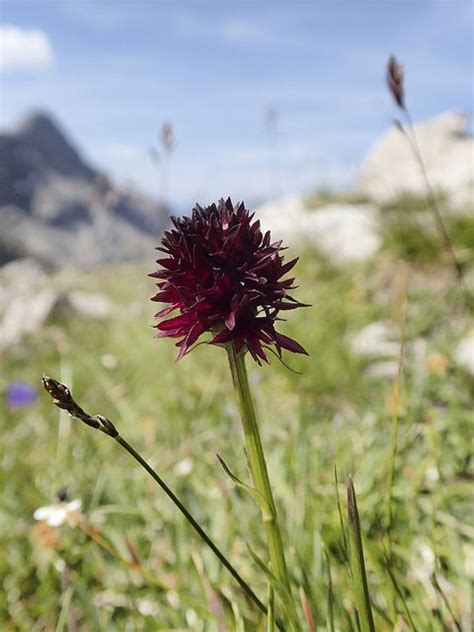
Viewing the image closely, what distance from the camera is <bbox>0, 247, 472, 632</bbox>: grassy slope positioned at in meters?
1.89

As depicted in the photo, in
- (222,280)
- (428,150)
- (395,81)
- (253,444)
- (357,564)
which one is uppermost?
(428,150)

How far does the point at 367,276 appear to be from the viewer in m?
7.27

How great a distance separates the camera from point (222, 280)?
983 millimetres

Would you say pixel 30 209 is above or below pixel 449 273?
above

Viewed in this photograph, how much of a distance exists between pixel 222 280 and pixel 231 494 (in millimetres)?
1398

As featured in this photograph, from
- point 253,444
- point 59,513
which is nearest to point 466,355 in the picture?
point 59,513

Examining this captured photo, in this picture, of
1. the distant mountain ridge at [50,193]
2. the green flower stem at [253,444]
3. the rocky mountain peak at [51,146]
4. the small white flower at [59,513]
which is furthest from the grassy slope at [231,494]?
the rocky mountain peak at [51,146]

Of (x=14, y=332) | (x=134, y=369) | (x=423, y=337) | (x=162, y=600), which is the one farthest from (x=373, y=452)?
(x=14, y=332)

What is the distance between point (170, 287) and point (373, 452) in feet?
6.53

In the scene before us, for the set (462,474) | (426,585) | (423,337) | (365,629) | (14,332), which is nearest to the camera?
(365,629)

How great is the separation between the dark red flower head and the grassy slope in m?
0.53

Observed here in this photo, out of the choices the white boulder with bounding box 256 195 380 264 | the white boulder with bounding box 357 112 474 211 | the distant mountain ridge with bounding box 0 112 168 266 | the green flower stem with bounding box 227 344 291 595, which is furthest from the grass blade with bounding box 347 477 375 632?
the distant mountain ridge with bounding box 0 112 168 266

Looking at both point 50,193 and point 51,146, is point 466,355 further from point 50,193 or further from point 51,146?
point 51,146

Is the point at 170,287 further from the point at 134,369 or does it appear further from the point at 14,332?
the point at 14,332
